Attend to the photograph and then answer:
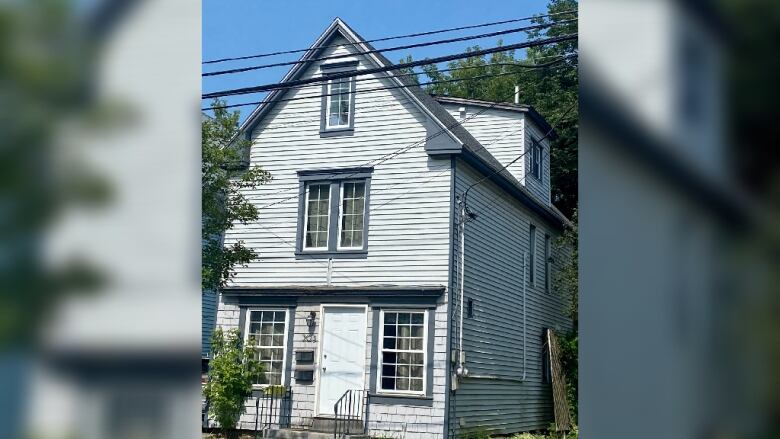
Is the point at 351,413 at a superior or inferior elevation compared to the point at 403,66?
inferior

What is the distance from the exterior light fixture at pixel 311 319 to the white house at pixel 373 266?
0.02m

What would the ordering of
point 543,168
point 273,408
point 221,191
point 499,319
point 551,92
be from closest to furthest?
point 221,191 < point 273,408 < point 499,319 < point 543,168 < point 551,92

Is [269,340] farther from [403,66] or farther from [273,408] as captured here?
[403,66]

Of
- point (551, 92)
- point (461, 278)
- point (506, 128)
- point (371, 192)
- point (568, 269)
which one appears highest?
point (551, 92)

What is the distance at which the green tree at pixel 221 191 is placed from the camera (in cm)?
1033

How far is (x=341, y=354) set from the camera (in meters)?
11.7

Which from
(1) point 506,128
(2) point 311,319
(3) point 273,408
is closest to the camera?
(3) point 273,408

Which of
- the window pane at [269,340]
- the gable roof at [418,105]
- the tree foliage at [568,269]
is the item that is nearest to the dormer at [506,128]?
the gable roof at [418,105]

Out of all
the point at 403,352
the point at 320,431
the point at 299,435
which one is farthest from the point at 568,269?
the point at 299,435
